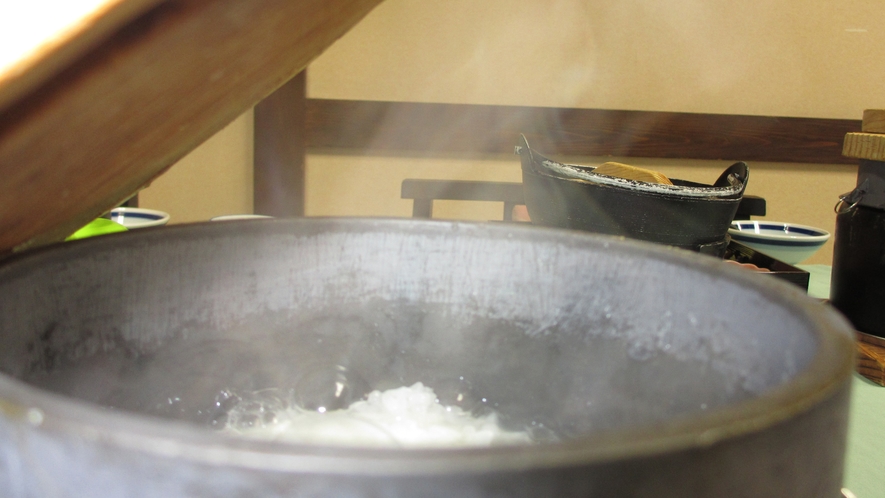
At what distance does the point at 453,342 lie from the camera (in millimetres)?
629

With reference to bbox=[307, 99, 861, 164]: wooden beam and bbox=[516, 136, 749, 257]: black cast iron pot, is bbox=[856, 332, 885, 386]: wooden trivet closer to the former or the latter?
bbox=[516, 136, 749, 257]: black cast iron pot

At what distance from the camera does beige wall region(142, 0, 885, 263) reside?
10.5 feet

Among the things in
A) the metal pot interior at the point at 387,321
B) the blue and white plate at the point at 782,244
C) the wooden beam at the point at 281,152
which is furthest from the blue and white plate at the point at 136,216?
the blue and white plate at the point at 782,244

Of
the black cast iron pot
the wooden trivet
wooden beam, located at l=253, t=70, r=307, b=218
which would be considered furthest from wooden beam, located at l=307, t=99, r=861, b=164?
the wooden trivet

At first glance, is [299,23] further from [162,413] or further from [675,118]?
[675,118]

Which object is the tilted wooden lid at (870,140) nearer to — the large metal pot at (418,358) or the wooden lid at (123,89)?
the large metal pot at (418,358)

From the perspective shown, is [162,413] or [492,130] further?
[492,130]

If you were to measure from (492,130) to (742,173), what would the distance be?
6.59 feet

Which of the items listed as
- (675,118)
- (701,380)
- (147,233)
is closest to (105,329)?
(147,233)

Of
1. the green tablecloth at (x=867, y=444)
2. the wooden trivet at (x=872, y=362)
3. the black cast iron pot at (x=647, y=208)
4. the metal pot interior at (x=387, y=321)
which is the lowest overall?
the green tablecloth at (x=867, y=444)

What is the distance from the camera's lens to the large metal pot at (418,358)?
214mm

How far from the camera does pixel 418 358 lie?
0.63 metres

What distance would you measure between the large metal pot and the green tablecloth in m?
0.24

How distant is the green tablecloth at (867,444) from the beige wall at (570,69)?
253 cm
